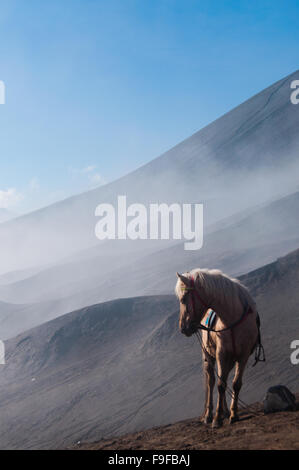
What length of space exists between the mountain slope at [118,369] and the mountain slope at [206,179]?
54.6 metres

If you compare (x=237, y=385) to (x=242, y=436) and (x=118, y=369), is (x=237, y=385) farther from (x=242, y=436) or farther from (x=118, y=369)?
(x=118, y=369)

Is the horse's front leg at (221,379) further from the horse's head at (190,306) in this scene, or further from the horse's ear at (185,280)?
the horse's ear at (185,280)

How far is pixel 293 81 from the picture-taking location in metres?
110

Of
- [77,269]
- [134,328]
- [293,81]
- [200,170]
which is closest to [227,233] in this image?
[77,269]

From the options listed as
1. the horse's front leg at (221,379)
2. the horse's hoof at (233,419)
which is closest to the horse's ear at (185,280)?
the horse's front leg at (221,379)

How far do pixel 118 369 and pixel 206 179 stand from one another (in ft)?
297

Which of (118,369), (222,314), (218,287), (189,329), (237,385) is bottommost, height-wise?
(237,385)

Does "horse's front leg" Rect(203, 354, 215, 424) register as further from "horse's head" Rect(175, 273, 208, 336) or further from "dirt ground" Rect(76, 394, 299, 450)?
"horse's head" Rect(175, 273, 208, 336)

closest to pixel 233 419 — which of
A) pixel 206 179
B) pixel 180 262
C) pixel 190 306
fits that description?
pixel 190 306

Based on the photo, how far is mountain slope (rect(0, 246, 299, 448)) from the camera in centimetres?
1288

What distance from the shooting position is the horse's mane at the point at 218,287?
520 cm

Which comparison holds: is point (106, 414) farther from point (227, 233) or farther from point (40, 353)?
point (227, 233)

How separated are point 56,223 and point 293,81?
77.8 metres

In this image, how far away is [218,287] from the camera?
17.2 feet
